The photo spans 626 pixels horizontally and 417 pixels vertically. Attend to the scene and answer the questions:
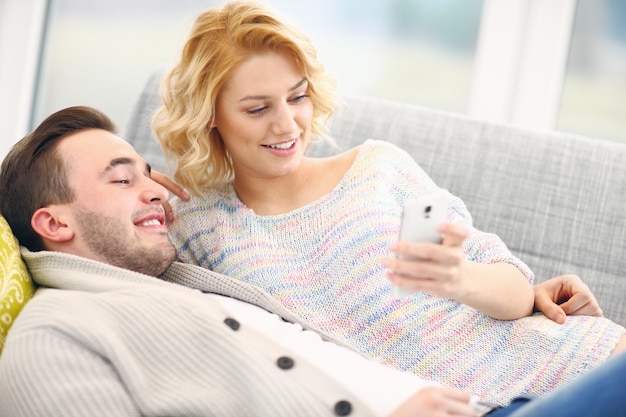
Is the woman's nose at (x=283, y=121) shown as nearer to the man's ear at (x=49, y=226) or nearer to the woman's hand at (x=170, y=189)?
the woman's hand at (x=170, y=189)

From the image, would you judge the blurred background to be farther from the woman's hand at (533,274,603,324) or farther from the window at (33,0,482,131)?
the woman's hand at (533,274,603,324)

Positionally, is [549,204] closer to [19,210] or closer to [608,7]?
[608,7]

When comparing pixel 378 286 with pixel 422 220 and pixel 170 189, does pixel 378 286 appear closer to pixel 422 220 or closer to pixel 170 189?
pixel 422 220

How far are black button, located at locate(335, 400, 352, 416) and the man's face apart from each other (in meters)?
0.54

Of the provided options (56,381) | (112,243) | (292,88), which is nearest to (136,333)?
(56,381)

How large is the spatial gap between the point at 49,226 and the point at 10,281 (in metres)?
0.16

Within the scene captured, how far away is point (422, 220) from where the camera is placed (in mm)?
1395

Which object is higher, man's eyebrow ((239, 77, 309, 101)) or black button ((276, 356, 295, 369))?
man's eyebrow ((239, 77, 309, 101))

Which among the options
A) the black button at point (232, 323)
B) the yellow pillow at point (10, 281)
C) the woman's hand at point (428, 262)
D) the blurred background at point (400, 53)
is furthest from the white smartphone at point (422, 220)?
the blurred background at point (400, 53)

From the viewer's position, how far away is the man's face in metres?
1.70

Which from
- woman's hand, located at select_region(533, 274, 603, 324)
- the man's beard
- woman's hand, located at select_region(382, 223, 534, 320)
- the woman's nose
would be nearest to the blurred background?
the woman's nose

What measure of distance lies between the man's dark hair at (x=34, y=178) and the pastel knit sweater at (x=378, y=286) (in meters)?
0.33

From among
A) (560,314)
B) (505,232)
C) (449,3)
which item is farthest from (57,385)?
(449,3)

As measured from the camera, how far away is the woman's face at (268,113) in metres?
Result: 1.81
